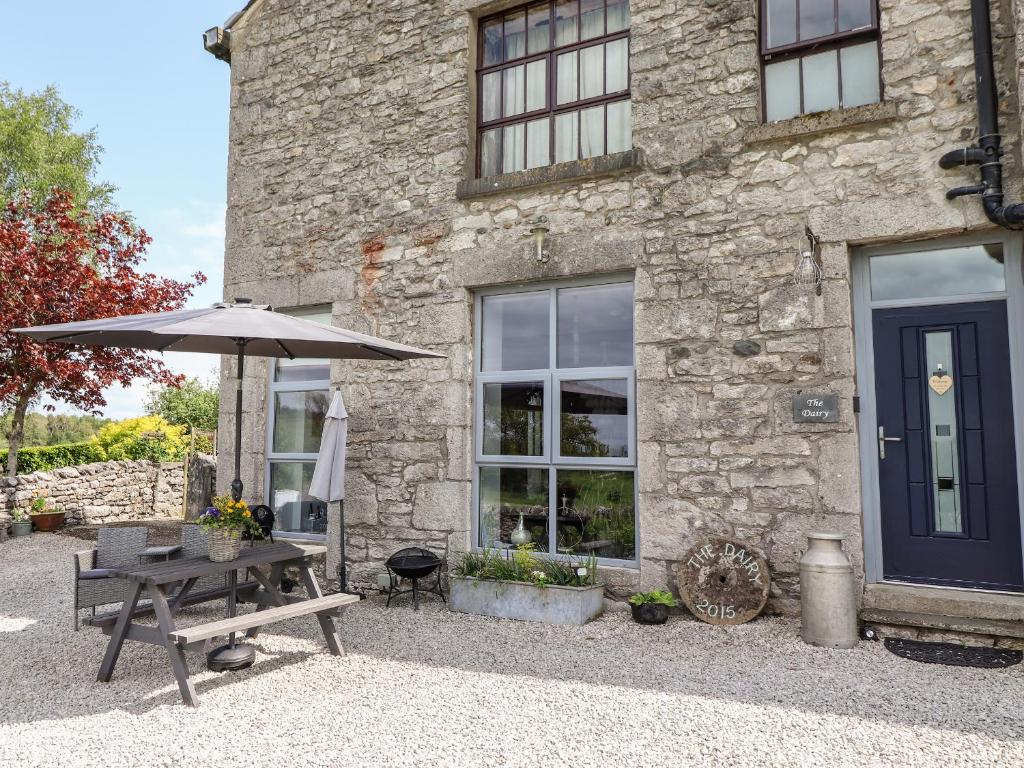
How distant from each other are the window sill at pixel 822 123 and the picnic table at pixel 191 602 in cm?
403

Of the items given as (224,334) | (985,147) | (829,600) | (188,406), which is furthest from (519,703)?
(188,406)

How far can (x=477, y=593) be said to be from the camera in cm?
528

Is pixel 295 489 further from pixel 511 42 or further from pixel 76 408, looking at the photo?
pixel 76 408

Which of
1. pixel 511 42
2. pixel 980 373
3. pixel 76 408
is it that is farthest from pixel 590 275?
pixel 76 408

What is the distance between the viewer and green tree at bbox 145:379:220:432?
23281 millimetres

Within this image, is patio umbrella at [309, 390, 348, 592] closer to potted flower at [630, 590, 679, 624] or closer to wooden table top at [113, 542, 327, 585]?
wooden table top at [113, 542, 327, 585]

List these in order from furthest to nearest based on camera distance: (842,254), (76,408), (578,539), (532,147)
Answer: (76,408) → (532,147) → (578,539) → (842,254)

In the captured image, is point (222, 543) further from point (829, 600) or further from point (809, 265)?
point (809, 265)

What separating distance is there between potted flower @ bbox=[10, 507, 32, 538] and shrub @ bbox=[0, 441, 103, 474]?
8.29ft

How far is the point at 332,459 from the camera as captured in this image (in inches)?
229

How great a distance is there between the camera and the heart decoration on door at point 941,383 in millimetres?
4516

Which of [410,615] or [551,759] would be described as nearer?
[551,759]

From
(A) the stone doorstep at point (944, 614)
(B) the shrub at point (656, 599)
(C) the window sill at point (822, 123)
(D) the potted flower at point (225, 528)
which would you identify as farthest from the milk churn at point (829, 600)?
(D) the potted flower at point (225, 528)

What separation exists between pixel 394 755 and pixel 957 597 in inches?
133
